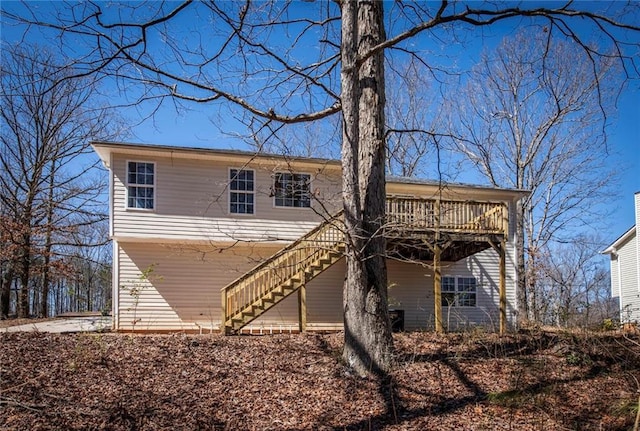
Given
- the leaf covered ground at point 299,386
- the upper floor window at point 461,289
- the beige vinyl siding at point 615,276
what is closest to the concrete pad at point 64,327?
the leaf covered ground at point 299,386

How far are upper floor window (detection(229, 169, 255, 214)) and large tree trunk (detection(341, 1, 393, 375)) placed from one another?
7353 mm

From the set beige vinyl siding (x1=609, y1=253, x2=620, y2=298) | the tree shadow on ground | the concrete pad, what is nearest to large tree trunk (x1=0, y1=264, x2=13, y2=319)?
the concrete pad

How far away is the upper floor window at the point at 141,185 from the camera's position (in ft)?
48.9

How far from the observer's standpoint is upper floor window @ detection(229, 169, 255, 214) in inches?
620

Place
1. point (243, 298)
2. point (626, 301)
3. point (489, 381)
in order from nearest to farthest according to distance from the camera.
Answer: point (489, 381) → point (243, 298) → point (626, 301)

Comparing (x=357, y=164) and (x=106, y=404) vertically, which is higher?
(x=357, y=164)

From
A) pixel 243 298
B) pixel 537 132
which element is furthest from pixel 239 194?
pixel 537 132

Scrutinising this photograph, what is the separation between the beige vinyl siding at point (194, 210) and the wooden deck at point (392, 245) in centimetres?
134

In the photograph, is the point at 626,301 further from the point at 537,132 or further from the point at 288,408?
the point at 288,408

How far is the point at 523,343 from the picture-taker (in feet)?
36.3

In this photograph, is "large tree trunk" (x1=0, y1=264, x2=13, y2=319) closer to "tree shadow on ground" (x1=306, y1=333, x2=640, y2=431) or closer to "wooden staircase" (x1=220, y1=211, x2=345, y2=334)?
"wooden staircase" (x1=220, y1=211, x2=345, y2=334)

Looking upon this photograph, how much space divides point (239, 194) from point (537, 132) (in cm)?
1612

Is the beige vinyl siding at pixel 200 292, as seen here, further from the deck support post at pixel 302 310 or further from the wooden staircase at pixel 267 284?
the deck support post at pixel 302 310

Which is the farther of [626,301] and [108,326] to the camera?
[626,301]
